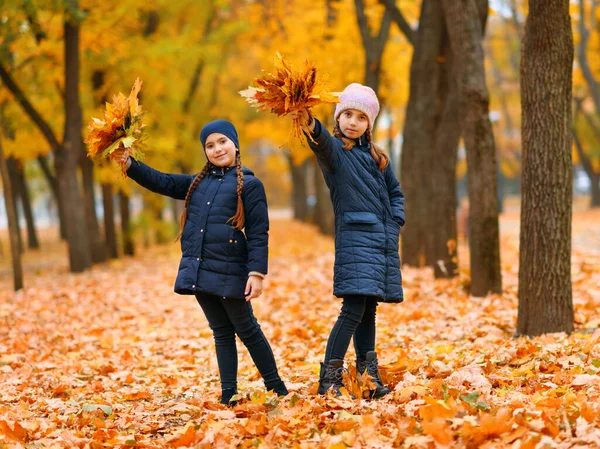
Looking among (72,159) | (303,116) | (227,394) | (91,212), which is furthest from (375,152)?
(91,212)

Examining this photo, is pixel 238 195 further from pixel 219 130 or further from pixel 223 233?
pixel 219 130

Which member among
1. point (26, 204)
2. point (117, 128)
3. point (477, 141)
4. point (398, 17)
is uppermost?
point (398, 17)

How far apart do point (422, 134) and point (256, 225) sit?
23.4ft

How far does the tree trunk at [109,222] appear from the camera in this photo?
19531mm

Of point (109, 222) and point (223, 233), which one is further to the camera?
point (109, 222)

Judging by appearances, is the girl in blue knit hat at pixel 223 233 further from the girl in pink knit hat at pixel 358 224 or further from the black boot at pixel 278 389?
the girl in pink knit hat at pixel 358 224

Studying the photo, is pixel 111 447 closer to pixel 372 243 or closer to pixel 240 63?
pixel 372 243

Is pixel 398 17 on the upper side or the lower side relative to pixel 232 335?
upper

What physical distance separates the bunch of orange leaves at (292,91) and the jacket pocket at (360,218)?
26.2 inches

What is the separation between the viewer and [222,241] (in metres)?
4.45

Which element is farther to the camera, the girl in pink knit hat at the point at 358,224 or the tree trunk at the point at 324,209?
the tree trunk at the point at 324,209

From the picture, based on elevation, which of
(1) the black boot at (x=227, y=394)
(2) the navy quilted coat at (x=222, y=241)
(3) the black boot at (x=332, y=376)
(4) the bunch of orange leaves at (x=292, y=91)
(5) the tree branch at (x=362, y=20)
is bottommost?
(1) the black boot at (x=227, y=394)

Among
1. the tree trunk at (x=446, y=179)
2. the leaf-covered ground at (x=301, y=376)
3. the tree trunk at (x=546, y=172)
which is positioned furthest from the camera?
the tree trunk at (x=446, y=179)

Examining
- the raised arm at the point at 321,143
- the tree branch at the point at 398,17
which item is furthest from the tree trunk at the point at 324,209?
the raised arm at the point at 321,143
